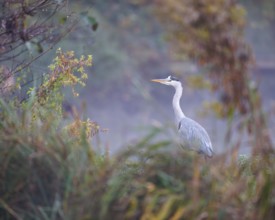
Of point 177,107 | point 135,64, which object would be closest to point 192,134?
point 177,107

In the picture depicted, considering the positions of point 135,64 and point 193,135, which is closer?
point 193,135

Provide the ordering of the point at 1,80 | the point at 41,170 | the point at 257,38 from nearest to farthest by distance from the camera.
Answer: the point at 41,170 < the point at 1,80 < the point at 257,38

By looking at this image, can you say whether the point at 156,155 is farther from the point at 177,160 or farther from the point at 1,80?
the point at 1,80

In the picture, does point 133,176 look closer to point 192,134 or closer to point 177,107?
point 192,134

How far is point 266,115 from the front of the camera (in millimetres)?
6980

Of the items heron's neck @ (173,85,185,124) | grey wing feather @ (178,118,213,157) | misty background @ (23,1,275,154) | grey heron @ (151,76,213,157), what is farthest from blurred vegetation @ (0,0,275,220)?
misty background @ (23,1,275,154)

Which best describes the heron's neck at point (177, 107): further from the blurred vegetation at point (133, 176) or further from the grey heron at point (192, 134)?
the blurred vegetation at point (133, 176)

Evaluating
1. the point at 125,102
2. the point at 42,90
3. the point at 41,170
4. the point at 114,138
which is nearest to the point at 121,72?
the point at 125,102

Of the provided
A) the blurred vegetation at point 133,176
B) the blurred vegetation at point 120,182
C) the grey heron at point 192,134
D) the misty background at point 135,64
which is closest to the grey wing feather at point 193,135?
the grey heron at point 192,134

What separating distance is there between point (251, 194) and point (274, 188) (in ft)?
1.39

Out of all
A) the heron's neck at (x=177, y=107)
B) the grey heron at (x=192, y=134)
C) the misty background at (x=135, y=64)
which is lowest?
the misty background at (x=135, y=64)

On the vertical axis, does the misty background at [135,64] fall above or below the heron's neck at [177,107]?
below

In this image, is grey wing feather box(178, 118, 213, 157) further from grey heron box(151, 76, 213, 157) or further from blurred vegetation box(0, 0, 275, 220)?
blurred vegetation box(0, 0, 275, 220)

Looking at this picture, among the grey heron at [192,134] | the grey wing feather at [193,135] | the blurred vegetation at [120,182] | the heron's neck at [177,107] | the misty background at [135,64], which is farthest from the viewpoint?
the misty background at [135,64]
